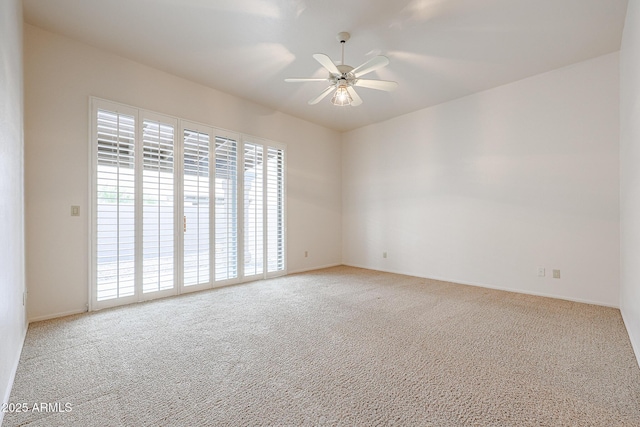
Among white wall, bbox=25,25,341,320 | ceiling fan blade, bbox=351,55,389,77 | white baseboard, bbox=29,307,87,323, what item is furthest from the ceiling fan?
white baseboard, bbox=29,307,87,323

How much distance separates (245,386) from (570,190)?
4.22 metres

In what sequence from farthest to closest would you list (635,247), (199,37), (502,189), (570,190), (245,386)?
1. (502,189)
2. (570,190)
3. (199,37)
4. (635,247)
5. (245,386)

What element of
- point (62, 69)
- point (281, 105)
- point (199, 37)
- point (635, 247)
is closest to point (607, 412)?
point (635, 247)

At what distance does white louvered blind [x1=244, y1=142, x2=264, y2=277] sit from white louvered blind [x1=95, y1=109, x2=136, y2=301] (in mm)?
1558

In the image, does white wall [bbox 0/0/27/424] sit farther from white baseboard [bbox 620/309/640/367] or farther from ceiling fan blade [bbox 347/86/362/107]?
white baseboard [bbox 620/309/640/367]

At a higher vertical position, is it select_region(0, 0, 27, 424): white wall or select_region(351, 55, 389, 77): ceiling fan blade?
select_region(351, 55, 389, 77): ceiling fan blade

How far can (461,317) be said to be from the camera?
3.07 metres

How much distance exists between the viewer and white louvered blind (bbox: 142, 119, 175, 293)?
11.8ft

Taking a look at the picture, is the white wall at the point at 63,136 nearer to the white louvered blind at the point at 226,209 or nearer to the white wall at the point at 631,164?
the white louvered blind at the point at 226,209

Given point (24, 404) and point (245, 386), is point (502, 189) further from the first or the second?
point (24, 404)

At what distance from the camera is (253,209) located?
4711 millimetres

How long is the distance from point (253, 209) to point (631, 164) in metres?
4.35

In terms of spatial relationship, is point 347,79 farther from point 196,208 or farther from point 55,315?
point 55,315

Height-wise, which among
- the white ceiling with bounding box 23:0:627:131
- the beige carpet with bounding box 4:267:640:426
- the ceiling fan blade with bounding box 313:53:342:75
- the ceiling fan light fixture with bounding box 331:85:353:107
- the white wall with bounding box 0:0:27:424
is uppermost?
the white ceiling with bounding box 23:0:627:131
